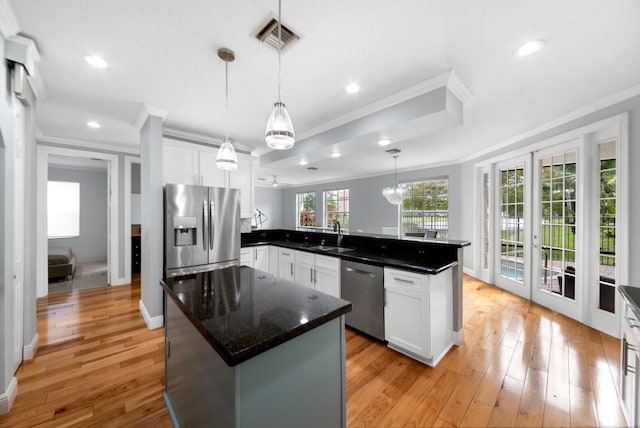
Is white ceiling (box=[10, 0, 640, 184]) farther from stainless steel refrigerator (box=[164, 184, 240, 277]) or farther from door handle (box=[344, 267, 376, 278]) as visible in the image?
door handle (box=[344, 267, 376, 278])

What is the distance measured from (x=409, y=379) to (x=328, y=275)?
136 centimetres

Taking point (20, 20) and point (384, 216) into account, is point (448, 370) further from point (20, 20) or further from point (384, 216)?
point (384, 216)

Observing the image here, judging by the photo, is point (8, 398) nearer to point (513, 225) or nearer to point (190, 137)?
point (190, 137)

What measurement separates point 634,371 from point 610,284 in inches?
82.7

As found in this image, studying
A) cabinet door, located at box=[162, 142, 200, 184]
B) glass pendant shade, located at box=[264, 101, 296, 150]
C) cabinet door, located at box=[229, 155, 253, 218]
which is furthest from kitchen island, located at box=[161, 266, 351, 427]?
cabinet door, located at box=[229, 155, 253, 218]

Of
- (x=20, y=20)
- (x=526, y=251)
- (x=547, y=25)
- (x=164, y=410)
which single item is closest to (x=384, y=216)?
(x=526, y=251)

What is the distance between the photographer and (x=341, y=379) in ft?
4.43

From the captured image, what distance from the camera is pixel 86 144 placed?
4.34 m

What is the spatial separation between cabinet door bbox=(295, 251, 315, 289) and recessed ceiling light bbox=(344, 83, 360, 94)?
2.02 m

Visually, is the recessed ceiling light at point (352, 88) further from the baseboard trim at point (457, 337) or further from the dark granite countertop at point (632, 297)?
the baseboard trim at point (457, 337)

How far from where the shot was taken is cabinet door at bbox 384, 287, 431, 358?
2.23 metres

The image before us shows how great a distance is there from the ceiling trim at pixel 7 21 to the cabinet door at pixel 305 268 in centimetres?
312

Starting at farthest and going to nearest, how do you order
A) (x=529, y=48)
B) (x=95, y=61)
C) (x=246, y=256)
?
(x=246, y=256) < (x=95, y=61) < (x=529, y=48)

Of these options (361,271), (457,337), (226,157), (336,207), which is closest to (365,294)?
(361,271)
